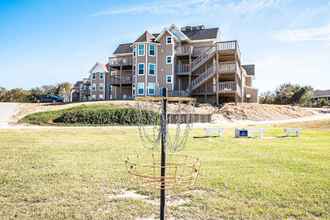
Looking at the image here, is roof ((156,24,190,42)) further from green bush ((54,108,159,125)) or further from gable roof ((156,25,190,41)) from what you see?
green bush ((54,108,159,125))

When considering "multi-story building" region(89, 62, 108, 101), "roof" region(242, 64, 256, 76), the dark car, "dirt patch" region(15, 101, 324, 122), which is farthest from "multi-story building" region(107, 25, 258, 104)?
the dark car

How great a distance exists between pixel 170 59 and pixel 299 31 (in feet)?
59.1

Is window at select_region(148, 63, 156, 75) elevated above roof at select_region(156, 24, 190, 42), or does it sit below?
below

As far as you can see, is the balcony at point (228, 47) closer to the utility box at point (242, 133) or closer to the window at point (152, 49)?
the window at point (152, 49)

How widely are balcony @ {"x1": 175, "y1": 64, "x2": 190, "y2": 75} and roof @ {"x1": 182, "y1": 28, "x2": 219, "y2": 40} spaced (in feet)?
13.8

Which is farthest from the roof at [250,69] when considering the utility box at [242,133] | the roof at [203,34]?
the utility box at [242,133]

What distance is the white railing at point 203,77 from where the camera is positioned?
1259 inches

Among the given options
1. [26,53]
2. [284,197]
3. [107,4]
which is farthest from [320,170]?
[26,53]

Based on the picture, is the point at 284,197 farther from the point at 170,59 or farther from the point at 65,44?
the point at 170,59

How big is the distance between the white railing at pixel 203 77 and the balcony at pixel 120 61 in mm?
10202

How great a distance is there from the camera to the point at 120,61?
39688 millimetres

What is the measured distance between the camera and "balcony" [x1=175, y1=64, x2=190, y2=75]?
113 feet

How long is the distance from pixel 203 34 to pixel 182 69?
5590mm

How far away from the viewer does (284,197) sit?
15.8 feet
